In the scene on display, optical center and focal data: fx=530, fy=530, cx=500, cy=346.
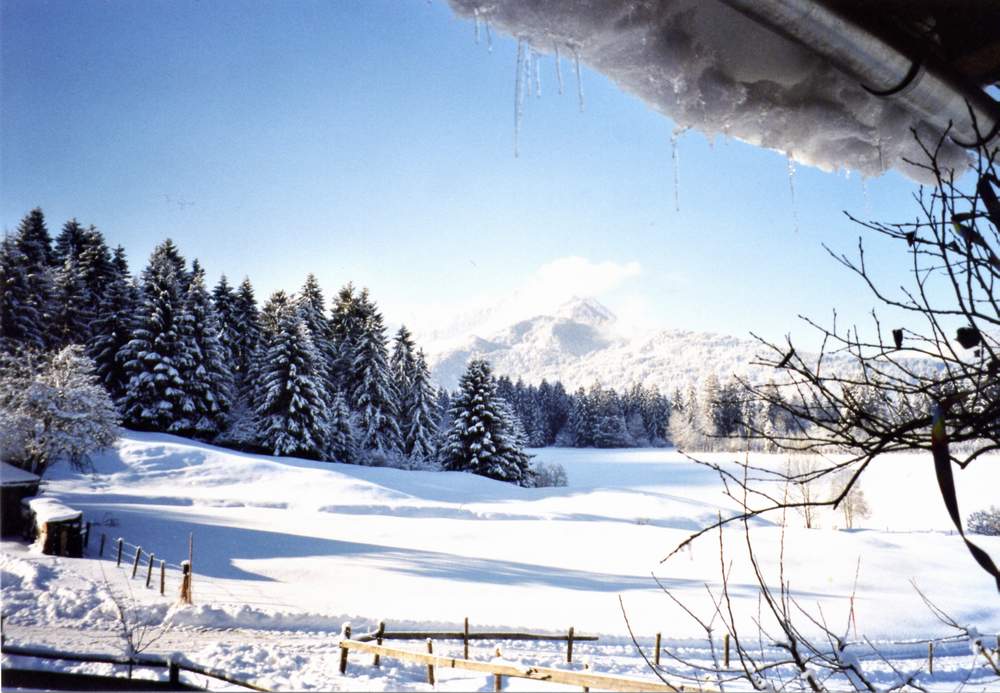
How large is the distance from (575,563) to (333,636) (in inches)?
341

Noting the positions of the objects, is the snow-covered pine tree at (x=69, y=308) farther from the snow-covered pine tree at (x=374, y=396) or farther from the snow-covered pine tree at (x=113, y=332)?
the snow-covered pine tree at (x=374, y=396)

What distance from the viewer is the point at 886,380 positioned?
163 cm

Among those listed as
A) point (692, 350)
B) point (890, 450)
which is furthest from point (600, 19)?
point (692, 350)

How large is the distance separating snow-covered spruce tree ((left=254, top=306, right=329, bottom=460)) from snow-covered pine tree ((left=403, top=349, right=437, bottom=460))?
5.60 metres

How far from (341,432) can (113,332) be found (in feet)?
37.3

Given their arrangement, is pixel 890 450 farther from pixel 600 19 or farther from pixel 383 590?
pixel 383 590

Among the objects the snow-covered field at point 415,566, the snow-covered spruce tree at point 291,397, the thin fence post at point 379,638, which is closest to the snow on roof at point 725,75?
the snow-covered field at point 415,566

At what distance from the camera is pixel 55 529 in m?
9.05

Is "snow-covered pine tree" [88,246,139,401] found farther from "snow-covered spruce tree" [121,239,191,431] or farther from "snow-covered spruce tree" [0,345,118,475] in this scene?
"snow-covered spruce tree" [0,345,118,475]

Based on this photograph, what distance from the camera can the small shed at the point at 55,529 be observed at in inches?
356

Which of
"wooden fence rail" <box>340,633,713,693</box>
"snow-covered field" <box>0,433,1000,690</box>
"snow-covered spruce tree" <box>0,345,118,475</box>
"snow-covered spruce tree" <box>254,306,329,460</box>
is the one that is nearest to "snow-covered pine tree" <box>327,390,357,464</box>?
"snow-covered spruce tree" <box>254,306,329,460</box>

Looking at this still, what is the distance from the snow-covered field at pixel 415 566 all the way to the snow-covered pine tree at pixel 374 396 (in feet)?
16.5

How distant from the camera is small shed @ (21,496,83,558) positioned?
9031 mm

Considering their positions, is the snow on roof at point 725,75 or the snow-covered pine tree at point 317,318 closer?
the snow on roof at point 725,75
